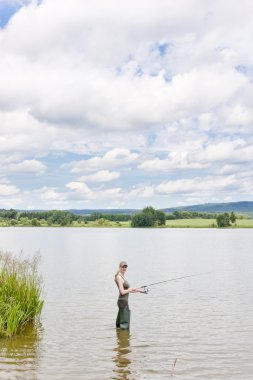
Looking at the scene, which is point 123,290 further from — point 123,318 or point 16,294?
point 16,294

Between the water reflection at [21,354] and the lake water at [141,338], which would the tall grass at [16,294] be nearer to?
the water reflection at [21,354]

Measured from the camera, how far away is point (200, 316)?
2447 centimetres

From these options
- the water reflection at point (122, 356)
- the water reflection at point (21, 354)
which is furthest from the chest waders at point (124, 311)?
the water reflection at point (21, 354)

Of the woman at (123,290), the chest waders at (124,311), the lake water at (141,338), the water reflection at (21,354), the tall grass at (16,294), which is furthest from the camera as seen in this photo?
the chest waders at (124,311)

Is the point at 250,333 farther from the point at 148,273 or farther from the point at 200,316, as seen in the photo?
the point at 148,273

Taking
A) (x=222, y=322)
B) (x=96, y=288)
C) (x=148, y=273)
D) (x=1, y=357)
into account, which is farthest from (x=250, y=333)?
(x=148, y=273)

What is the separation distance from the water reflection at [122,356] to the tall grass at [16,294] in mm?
3204

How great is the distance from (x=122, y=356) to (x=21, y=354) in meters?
3.09

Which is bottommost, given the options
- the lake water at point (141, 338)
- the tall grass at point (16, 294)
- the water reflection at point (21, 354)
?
the lake water at point (141, 338)

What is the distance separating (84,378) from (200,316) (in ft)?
39.4

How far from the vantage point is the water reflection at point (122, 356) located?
45.8 ft

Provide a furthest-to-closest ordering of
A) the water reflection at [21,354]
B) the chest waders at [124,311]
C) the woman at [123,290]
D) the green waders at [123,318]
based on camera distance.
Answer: the green waders at [123,318] → the chest waders at [124,311] → the woman at [123,290] → the water reflection at [21,354]

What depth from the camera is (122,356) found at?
16250mm

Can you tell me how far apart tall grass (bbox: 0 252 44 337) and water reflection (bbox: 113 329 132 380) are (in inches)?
126
